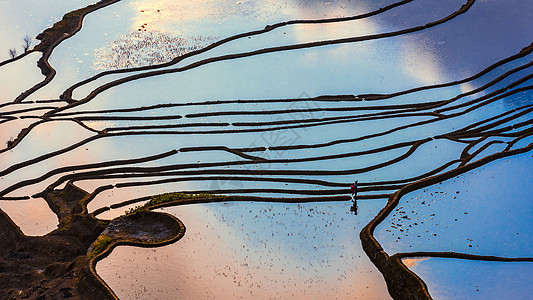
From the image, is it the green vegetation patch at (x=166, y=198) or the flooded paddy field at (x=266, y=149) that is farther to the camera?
the green vegetation patch at (x=166, y=198)

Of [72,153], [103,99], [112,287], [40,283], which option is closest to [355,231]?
[112,287]

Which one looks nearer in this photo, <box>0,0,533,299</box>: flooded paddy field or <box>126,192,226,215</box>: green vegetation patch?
<box>0,0,533,299</box>: flooded paddy field

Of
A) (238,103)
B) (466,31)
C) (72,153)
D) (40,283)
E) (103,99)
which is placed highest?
(466,31)

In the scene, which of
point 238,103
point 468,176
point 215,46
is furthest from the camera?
point 215,46

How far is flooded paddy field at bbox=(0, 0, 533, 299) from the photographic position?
1986cm

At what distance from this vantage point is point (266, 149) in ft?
88.4

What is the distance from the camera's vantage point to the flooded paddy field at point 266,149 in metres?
19.9

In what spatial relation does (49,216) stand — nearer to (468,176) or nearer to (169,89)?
(169,89)

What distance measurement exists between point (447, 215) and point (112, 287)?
1015 centimetres

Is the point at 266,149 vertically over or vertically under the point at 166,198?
over

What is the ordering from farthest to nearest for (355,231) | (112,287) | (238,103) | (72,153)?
(238,103)
(72,153)
(355,231)
(112,287)

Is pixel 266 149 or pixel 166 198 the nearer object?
pixel 166 198

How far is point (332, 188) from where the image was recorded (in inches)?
958

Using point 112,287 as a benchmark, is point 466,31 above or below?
above
